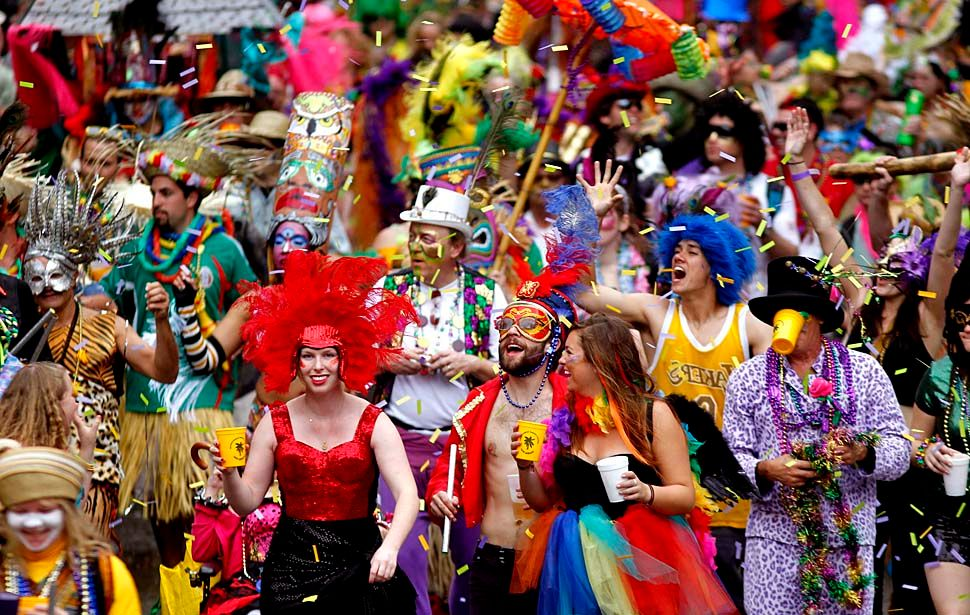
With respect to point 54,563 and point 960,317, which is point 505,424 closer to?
point 960,317

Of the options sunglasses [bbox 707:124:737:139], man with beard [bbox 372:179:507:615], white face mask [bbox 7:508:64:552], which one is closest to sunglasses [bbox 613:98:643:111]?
sunglasses [bbox 707:124:737:139]

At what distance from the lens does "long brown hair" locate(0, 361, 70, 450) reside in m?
6.27

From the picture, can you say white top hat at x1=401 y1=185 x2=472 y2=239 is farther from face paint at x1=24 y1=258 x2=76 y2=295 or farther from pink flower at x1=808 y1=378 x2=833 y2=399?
pink flower at x1=808 y1=378 x2=833 y2=399

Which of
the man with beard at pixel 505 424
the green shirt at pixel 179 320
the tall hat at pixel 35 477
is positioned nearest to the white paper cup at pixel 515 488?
the man with beard at pixel 505 424

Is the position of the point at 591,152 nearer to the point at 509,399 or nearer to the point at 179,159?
the point at 179,159

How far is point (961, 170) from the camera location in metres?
8.16

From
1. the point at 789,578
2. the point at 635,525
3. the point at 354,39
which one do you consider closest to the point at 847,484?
the point at 789,578

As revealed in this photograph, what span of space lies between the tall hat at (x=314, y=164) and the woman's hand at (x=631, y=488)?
12.2ft

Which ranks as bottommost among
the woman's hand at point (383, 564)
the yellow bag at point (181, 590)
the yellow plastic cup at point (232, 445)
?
the yellow bag at point (181, 590)

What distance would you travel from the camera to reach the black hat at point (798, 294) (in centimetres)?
743

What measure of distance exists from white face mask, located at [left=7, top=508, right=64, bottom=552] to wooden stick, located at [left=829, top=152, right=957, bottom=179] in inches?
201

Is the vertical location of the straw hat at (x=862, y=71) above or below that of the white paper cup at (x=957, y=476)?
above

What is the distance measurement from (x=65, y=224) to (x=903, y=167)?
4536 millimetres

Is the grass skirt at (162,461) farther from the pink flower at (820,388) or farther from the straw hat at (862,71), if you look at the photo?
the straw hat at (862,71)
